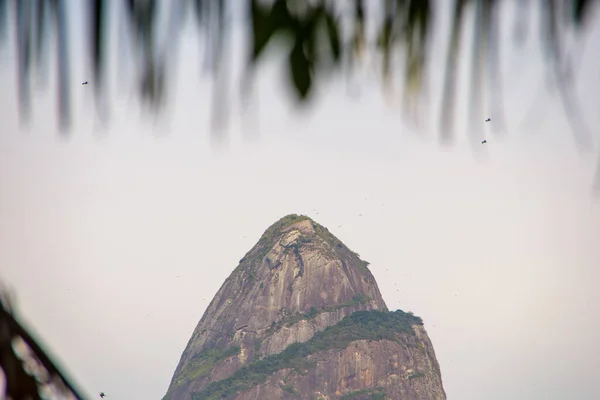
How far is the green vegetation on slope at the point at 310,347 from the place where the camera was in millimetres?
114062

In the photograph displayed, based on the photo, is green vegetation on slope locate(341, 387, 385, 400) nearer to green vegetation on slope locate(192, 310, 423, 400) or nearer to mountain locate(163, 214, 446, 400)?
mountain locate(163, 214, 446, 400)

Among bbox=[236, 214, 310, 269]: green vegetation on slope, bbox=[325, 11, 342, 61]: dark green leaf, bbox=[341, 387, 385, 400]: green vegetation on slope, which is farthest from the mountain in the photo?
bbox=[325, 11, 342, 61]: dark green leaf

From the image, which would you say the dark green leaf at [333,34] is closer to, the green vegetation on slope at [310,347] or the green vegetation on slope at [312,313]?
the green vegetation on slope at [310,347]

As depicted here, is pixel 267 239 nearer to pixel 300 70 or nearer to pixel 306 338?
pixel 306 338

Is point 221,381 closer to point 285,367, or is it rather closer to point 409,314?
point 285,367

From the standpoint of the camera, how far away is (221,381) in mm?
115875

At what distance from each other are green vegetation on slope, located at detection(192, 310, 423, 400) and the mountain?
0.14 metres

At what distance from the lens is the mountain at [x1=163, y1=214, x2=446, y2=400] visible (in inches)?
4518

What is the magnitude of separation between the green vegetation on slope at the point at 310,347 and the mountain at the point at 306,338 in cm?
14

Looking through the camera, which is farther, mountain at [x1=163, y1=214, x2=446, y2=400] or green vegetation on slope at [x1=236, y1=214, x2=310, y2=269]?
green vegetation on slope at [x1=236, y1=214, x2=310, y2=269]

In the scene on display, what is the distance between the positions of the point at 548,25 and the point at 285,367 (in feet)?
378

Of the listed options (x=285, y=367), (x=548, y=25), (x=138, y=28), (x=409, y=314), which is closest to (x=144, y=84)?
(x=138, y=28)

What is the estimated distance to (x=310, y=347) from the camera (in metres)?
116

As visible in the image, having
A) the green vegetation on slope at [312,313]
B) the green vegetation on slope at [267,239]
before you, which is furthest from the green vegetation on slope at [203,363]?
the green vegetation on slope at [267,239]
